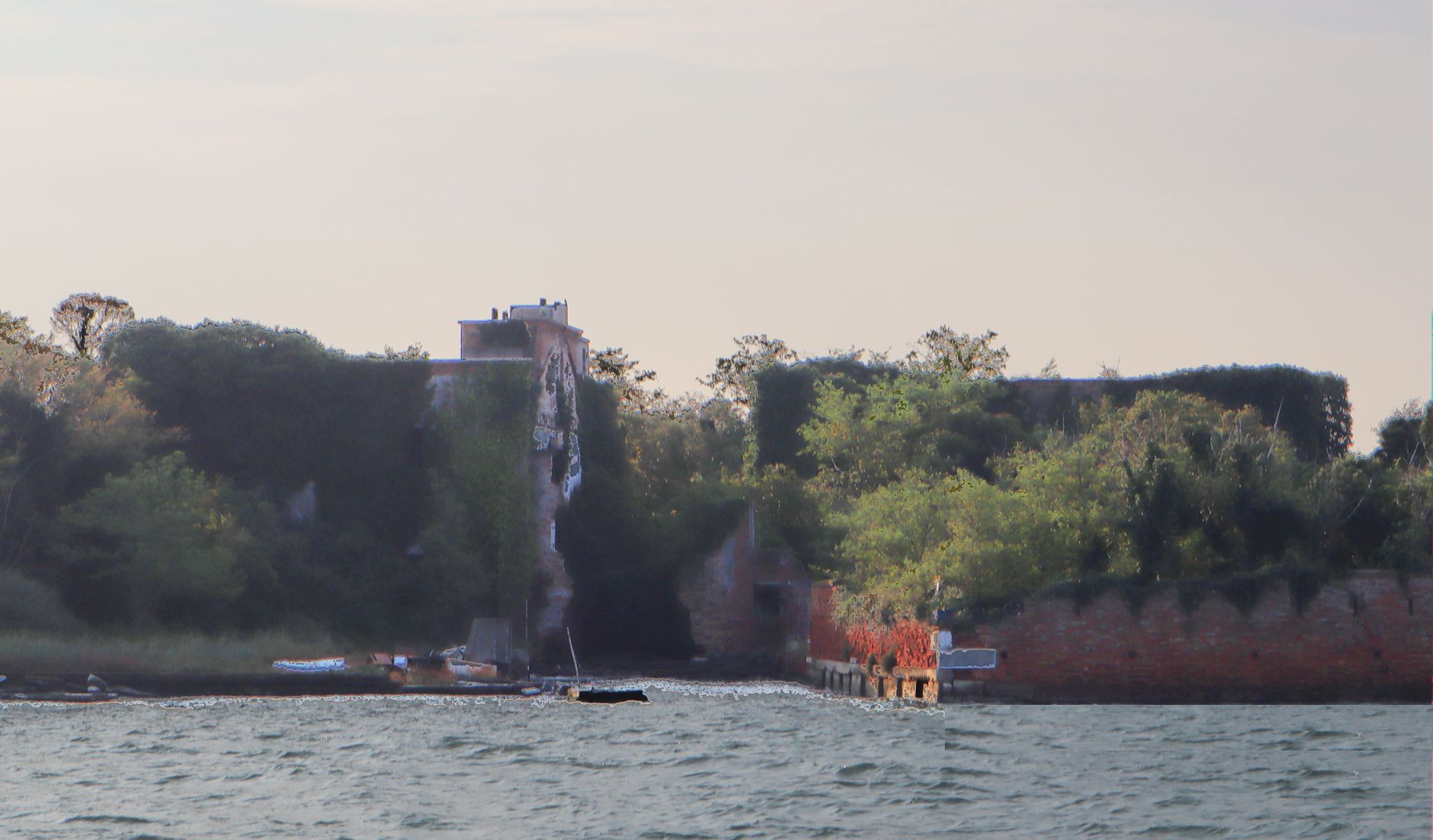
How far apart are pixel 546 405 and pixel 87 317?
24830 mm

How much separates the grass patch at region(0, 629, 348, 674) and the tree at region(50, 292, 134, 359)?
25894mm

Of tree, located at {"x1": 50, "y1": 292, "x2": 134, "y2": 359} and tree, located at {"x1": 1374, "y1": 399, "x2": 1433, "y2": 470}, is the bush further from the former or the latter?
tree, located at {"x1": 50, "y1": 292, "x2": 134, "y2": 359}

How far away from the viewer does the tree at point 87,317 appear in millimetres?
57719

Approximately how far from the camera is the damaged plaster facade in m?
40.0

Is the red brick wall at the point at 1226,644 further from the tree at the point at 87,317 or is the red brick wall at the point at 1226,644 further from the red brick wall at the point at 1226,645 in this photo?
the tree at the point at 87,317

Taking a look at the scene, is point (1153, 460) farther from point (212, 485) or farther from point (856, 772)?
point (212, 485)

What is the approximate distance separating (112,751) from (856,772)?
9304 millimetres

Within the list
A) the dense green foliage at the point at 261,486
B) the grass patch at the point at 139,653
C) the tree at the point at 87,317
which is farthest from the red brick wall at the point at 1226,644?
the tree at the point at 87,317

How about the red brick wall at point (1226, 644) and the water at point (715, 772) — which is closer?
the water at point (715, 772)

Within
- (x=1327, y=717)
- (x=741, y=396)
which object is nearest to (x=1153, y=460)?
(x=1327, y=717)

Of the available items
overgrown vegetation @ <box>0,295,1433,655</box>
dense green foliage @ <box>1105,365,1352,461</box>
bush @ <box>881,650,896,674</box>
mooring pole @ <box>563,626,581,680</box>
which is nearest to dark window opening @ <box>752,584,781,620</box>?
overgrown vegetation @ <box>0,295,1433,655</box>

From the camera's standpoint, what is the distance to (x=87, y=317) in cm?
5841

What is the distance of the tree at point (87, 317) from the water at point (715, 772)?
32.2 meters

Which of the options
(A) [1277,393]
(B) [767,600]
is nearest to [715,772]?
(B) [767,600]
